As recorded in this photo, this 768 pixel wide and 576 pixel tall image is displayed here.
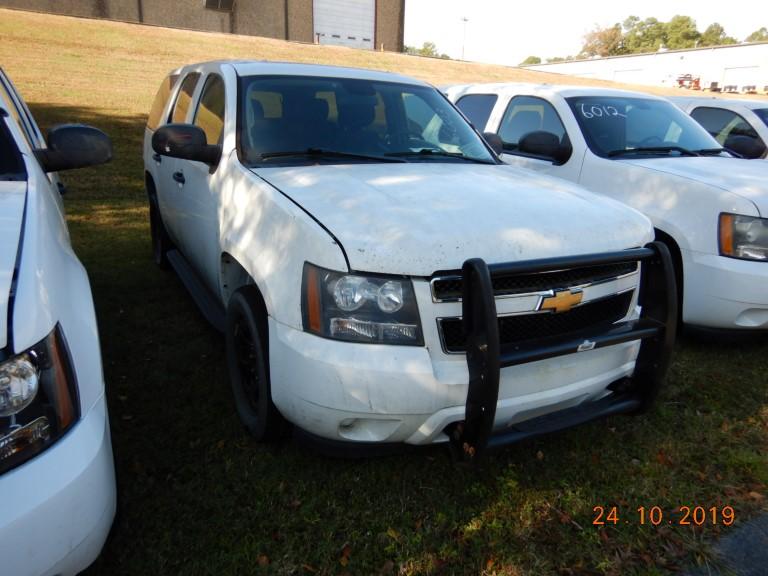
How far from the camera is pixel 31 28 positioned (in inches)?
842

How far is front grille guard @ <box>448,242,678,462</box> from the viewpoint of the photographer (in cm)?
199

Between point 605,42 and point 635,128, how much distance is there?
102613mm

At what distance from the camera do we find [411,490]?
8.36ft

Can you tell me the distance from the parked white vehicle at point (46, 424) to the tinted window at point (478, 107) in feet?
16.1

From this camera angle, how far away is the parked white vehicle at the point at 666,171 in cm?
359

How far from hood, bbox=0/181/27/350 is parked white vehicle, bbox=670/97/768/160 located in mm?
7430

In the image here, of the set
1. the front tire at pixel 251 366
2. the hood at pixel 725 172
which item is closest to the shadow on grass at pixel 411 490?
the front tire at pixel 251 366

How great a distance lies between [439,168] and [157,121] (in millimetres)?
3266

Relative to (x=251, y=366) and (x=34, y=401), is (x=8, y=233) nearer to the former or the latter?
(x=34, y=401)

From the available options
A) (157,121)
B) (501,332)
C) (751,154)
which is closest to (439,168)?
(501,332)

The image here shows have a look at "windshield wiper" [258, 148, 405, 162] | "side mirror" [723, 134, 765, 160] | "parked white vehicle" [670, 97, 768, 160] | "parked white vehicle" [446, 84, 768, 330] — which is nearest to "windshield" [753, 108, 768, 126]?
"parked white vehicle" [670, 97, 768, 160]

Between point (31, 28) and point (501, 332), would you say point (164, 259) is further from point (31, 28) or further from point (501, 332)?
point (31, 28)

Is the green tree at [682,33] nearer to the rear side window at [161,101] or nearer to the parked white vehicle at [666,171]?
the parked white vehicle at [666,171]

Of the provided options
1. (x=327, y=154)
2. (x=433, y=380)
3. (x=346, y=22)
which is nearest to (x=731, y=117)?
(x=327, y=154)
